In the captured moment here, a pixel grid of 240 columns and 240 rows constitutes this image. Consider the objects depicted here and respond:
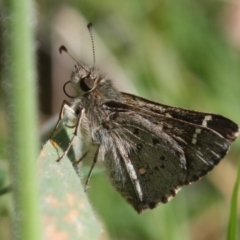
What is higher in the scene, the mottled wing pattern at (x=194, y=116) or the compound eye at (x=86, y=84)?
the compound eye at (x=86, y=84)

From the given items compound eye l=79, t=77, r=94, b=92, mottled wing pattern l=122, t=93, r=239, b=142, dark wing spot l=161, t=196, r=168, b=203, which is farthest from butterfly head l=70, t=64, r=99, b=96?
dark wing spot l=161, t=196, r=168, b=203

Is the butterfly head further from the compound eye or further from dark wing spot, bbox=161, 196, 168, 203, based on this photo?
dark wing spot, bbox=161, 196, 168, 203

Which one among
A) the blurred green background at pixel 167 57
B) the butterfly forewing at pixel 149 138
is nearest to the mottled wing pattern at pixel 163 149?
the butterfly forewing at pixel 149 138

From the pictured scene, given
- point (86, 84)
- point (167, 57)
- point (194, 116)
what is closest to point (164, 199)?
point (194, 116)

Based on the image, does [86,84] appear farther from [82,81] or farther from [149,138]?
[149,138]

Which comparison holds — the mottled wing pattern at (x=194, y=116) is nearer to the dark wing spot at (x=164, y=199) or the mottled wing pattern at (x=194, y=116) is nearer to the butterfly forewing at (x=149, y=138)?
the butterfly forewing at (x=149, y=138)

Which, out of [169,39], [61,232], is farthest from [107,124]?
[169,39]
